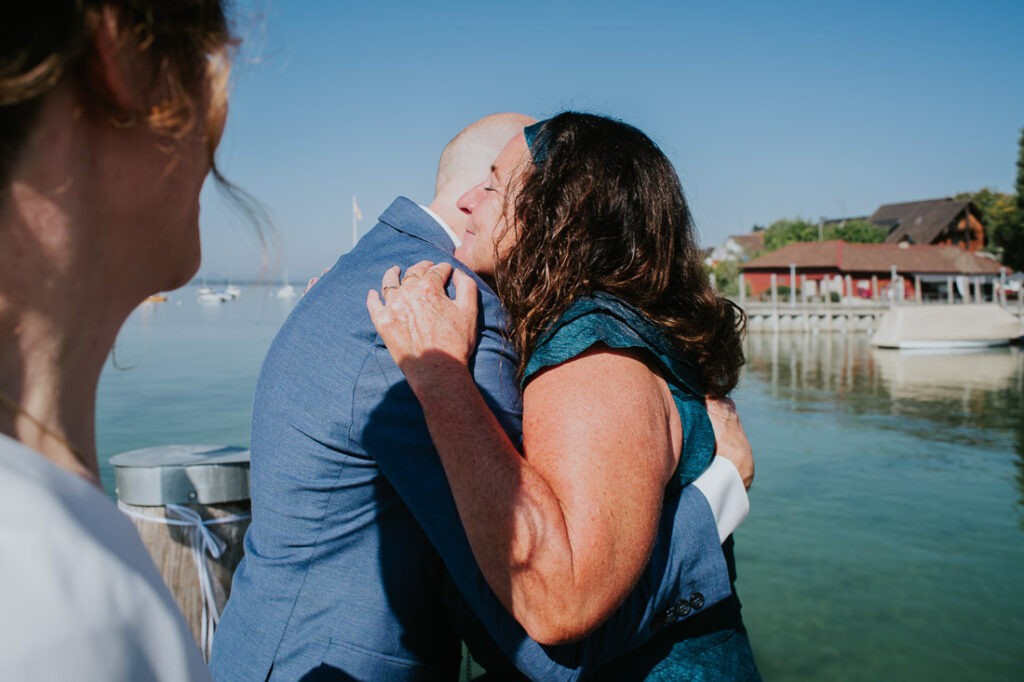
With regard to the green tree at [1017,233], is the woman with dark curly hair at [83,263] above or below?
below

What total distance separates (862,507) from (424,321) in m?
10.9

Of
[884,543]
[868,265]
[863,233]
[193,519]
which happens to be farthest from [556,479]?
[863,233]

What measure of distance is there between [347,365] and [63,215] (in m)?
1.08

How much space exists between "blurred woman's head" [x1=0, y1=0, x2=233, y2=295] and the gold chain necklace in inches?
5.9

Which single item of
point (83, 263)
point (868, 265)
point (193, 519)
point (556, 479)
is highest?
point (868, 265)

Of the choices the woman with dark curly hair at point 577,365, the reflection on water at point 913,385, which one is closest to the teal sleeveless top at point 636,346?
the woman with dark curly hair at point 577,365

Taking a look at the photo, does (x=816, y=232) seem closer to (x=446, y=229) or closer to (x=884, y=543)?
(x=884, y=543)

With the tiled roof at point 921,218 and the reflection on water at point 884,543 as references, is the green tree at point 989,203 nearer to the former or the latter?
the tiled roof at point 921,218

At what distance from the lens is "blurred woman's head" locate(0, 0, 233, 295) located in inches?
29.3

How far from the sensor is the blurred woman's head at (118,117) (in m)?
0.74

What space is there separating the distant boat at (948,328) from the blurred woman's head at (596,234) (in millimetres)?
41076

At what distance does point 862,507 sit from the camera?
11102mm

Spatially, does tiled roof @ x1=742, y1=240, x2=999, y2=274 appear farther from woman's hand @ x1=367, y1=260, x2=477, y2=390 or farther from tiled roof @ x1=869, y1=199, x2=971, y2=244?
woman's hand @ x1=367, y1=260, x2=477, y2=390

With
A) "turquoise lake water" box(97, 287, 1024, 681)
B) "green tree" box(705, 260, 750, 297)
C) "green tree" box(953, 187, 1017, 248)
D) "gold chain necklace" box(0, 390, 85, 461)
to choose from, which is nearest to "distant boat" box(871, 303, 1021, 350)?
"turquoise lake water" box(97, 287, 1024, 681)
